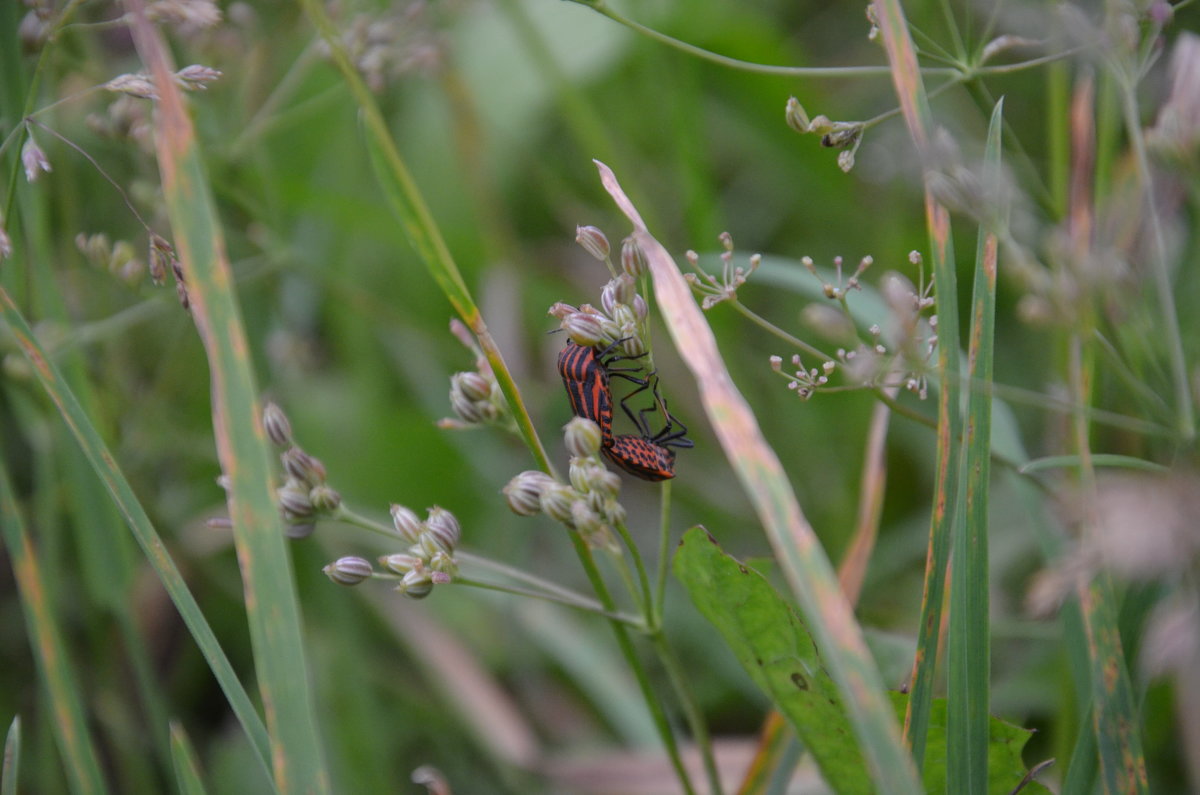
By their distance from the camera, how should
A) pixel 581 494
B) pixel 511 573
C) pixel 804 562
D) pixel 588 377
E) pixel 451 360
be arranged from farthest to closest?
pixel 451 360 < pixel 588 377 < pixel 511 573 < pixel 581 494 < pixel 804 562

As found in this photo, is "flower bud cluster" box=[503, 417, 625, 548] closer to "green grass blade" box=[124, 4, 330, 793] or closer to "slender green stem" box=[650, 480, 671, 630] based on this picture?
"slender green stem" box=[650, 480, 671, 630]

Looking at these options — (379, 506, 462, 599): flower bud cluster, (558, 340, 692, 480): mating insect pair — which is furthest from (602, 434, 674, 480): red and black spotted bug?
(379, 506, 462, 599): flower bud cluster

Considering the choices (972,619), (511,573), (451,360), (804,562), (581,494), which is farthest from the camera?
(451,360)

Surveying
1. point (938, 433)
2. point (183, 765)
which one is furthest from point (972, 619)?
point (183, 765)

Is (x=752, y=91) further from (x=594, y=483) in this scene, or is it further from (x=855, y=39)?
(x=594, y=483)

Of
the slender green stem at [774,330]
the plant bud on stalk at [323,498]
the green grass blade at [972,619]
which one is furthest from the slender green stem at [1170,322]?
the plant bud on stalk at [323,498]

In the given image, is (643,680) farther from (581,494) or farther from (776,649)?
(581,494)
